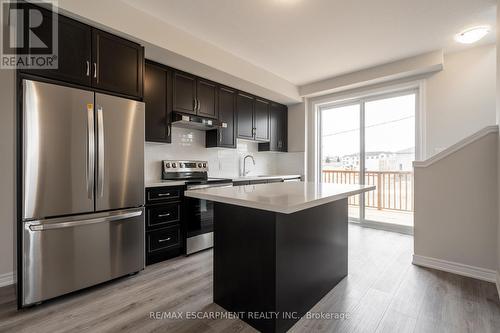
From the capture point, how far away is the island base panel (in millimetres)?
1529

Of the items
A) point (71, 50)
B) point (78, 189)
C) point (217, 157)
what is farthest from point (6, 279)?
point (217, 157)

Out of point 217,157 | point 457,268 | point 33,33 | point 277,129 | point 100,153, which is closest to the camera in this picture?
point 33,33

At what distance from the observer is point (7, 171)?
225 centimetres

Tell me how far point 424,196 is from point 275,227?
2.19 m

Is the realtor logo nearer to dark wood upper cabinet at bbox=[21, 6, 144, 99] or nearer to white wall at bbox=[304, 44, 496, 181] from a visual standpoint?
dark wood upper cabinet at bbox=[21, 6, 144, 99]

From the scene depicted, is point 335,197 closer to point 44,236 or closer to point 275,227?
point 275,227

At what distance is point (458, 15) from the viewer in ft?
8.12

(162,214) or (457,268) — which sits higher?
(162,214)

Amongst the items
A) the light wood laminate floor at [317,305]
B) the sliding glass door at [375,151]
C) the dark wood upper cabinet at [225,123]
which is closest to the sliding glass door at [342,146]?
the sliding glass door at [375,151]

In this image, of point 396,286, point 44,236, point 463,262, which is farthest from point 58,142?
point 463,262

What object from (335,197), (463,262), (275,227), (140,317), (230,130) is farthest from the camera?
(230,130)

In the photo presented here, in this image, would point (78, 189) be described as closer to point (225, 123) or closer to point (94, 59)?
point (94, 59)

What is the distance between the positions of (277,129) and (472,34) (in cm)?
304

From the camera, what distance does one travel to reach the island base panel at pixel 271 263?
1.53 m
